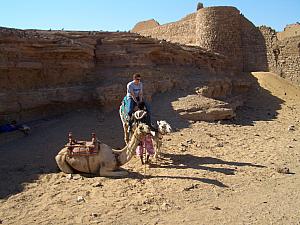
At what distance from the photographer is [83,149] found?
22.1ft

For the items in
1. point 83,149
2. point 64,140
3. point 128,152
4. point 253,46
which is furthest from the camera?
point 253,46

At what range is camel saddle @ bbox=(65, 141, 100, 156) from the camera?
6656mm

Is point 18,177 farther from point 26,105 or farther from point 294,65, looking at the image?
point 294,65

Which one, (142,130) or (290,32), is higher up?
(290,32)

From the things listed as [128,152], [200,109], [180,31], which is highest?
[180,31]

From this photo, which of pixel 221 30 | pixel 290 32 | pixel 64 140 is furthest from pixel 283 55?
pixel 64 140

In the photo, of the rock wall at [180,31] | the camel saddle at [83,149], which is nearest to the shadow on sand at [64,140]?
the camel saddle at [83,149]

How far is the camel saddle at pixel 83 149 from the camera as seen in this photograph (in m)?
6.66

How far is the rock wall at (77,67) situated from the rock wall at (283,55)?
321 inches

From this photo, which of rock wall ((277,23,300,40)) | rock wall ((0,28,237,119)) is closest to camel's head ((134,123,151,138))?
rock wall ((0,28,237,119))

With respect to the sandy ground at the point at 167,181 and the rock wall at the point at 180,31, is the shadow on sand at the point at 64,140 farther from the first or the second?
the rock wall at the point at 180,31

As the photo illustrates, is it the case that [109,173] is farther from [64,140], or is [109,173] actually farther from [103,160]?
[64,140]

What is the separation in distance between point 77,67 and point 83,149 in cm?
556

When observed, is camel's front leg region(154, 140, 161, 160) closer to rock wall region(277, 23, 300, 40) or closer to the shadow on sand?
the shadow on sand
